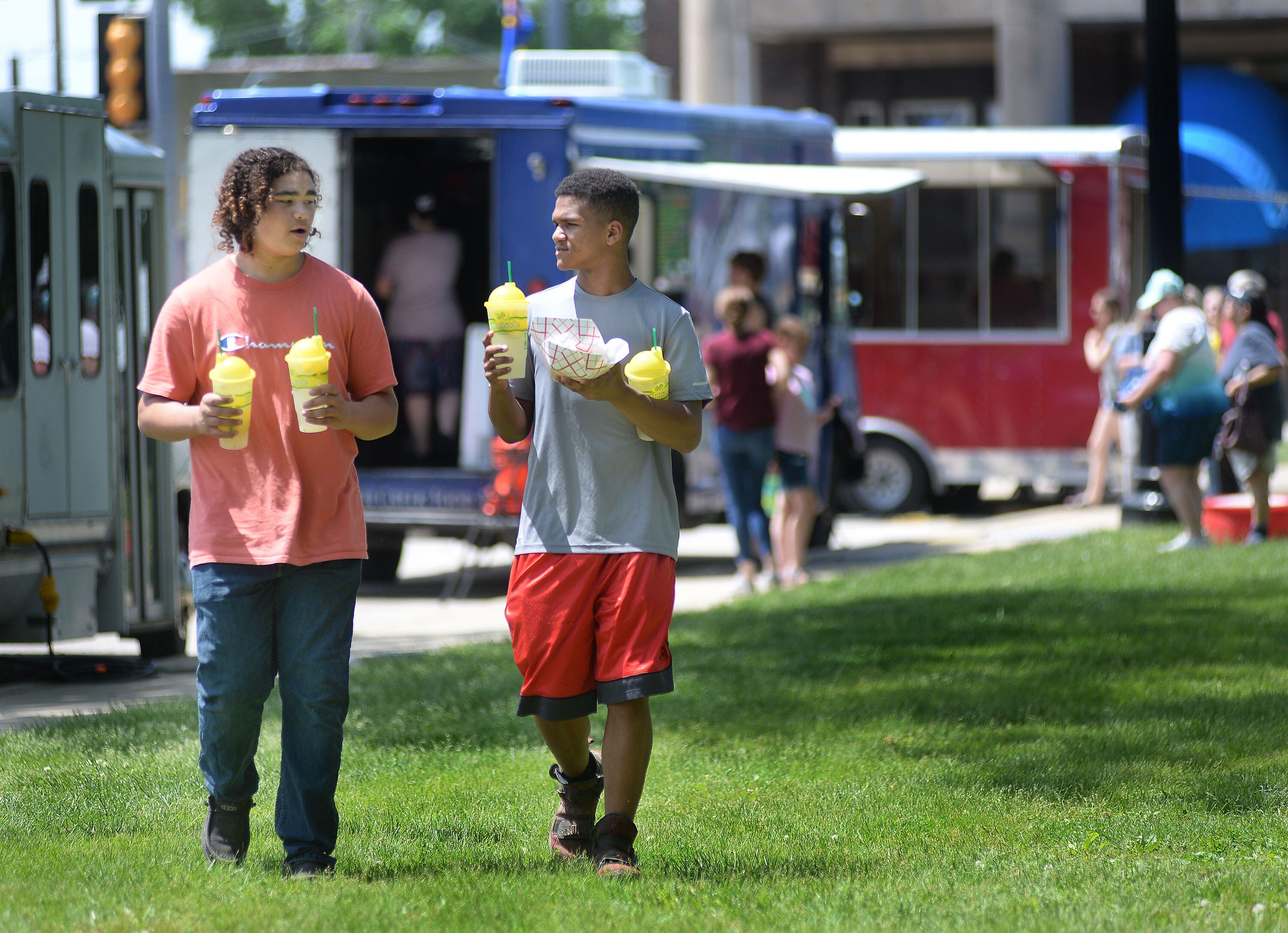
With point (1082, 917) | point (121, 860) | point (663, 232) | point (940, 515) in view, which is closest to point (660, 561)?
point (1082, 917)

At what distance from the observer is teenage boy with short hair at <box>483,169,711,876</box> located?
181 inches

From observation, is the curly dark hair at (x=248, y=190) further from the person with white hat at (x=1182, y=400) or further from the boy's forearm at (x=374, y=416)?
the person with white hat at (x=1182, y=400)

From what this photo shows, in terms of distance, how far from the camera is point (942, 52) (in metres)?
27.9

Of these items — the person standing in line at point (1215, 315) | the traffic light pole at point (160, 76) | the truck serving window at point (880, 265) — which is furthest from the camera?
the truck serving window at point (880, 265)

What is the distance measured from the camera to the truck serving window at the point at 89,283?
8.68 m

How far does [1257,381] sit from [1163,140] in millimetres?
1951

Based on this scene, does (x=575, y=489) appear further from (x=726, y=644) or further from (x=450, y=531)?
(x=450, y=531)

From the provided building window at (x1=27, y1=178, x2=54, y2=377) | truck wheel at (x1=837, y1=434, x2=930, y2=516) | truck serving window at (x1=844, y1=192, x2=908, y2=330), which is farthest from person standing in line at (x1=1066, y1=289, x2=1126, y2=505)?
building window at (x1=27, y1=178, x2=54, y2=377)

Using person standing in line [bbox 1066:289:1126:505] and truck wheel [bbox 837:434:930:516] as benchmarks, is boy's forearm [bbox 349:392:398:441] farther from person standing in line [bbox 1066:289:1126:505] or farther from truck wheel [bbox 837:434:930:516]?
truck wheel [bbox 837:434:930:516]

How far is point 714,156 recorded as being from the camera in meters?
13.0

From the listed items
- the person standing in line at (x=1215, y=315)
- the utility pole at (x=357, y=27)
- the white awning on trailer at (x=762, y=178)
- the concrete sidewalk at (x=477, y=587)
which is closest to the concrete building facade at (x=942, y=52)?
the person standing in line at (x=1215, y=315)

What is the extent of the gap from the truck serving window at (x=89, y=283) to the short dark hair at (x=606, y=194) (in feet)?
15.1

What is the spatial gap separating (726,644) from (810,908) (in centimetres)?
447

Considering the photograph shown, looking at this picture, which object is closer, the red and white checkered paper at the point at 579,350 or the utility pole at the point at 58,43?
the red and white checkered paper at the point at 579,350
